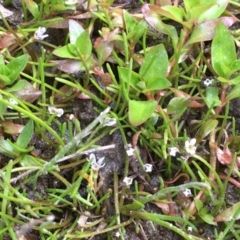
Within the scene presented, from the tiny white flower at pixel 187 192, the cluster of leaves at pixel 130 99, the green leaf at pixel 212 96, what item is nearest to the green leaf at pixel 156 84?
the cluster of leaves at pixel 130 99

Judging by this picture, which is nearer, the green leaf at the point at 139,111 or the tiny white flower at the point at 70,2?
the green leaf at the point at 139,111

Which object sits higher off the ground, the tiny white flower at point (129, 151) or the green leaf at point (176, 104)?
the green leaf at point (176, 104)

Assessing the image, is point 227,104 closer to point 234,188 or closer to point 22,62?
point 234,188

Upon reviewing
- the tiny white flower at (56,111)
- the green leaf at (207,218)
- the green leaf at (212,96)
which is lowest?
the green leaf at (207,218)

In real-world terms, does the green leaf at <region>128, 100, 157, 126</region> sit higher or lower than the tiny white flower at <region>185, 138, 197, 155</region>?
higher

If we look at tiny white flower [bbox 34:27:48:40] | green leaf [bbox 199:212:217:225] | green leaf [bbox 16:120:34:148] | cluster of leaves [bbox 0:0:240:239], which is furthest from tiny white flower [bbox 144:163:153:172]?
tiny white flower [bbox 34:27:48:40]

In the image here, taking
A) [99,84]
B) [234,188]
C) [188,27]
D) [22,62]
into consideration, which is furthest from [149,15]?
[234,188]

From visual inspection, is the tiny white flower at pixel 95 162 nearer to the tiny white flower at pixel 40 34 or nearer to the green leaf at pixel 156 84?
the green leaf at pixel 156 84

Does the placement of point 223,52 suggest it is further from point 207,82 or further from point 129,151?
point 129,151

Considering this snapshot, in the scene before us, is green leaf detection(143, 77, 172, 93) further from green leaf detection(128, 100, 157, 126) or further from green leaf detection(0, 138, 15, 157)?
green leaf detection(0, 138, 15, 157)
